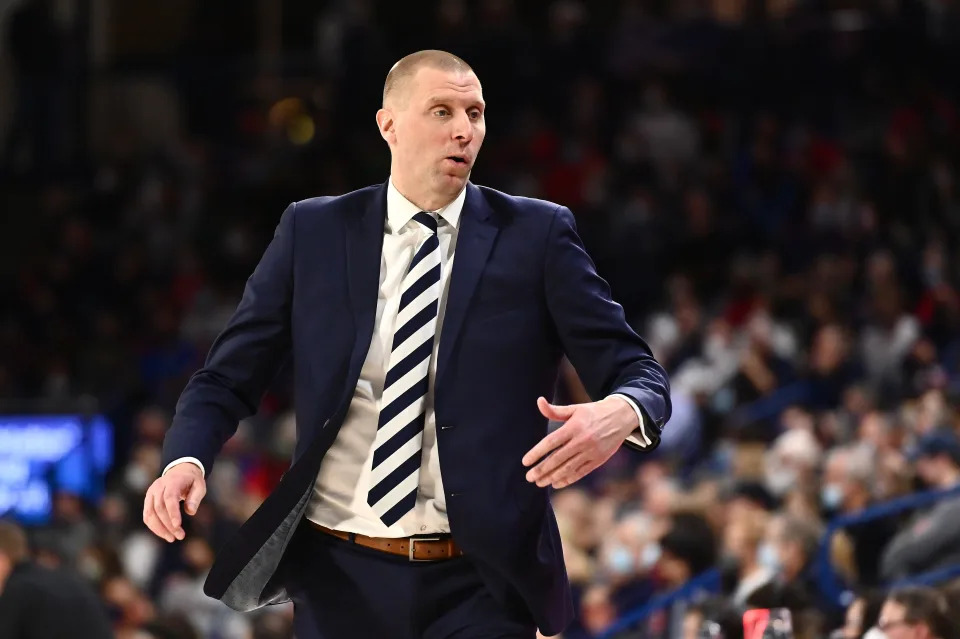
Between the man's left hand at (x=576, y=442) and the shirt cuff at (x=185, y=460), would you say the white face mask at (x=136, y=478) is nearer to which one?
the shirt cuff at (x=185, y=460)

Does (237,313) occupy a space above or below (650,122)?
above

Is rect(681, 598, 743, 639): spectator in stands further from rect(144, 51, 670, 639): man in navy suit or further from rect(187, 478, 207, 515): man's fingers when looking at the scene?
rect(187, 478, 207, 515): man's fingers

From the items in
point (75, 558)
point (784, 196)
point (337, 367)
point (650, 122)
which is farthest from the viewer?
point (650, 122)

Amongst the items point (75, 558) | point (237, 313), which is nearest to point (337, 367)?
point (237, 313)

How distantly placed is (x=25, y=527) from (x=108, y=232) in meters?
5.10

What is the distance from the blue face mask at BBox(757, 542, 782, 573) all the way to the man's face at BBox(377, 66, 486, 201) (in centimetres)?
356

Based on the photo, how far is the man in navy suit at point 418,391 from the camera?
321 centimetres

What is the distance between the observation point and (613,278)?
12742 millimetres

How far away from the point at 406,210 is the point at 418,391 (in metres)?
0.41

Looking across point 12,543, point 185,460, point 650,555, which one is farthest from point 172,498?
point 650,555

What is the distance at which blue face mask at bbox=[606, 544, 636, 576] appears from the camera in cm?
831

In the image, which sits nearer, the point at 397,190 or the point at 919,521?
the point at 397,190

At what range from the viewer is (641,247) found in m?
12.7

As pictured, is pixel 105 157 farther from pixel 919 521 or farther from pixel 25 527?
pixel 919 521
